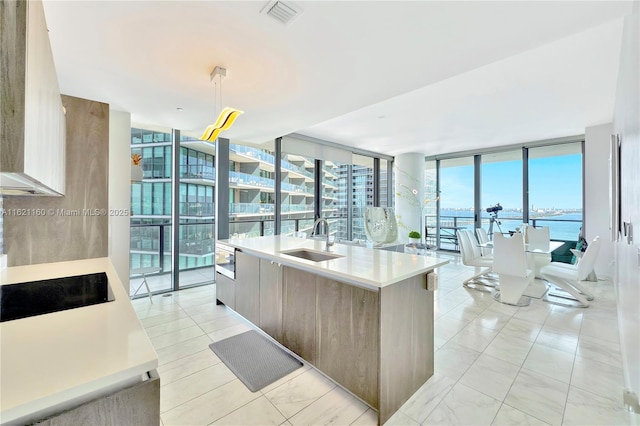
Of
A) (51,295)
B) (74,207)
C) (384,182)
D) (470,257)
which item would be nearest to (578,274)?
(470,257)

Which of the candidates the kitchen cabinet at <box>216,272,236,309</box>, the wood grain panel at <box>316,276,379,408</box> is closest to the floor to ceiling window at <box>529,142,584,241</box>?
the wood grain panel at <box>316,276,379,408</box>

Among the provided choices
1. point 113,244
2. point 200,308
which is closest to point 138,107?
point 113,244

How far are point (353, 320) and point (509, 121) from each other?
182 inches

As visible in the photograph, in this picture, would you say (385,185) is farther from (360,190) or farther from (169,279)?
(169,279)

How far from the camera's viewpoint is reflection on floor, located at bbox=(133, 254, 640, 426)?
1.68 meters

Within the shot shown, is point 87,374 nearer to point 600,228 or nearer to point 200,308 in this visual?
point 200,308

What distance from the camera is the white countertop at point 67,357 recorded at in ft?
1.93

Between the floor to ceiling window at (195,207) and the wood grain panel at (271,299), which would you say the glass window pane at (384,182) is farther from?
the wood grain panel at (271,299)

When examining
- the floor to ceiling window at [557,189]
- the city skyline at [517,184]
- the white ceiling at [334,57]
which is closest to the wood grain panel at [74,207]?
the white ceiling at [334,57]

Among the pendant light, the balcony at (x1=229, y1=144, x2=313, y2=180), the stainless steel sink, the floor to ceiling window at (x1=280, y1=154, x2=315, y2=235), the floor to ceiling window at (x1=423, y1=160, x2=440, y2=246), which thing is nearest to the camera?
the pendant light

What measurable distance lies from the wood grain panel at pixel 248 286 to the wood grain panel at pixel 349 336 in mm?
914

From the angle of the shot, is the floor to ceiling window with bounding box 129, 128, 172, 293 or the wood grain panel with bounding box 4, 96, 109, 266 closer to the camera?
the wood grain panel with bounding box 4, 96, 109, 266

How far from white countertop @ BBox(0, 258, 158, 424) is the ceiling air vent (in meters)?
1.78

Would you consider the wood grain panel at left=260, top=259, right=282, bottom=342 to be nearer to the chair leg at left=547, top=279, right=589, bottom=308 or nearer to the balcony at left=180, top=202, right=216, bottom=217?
the balcony at left=180, top=202, right=216, bottom=217
